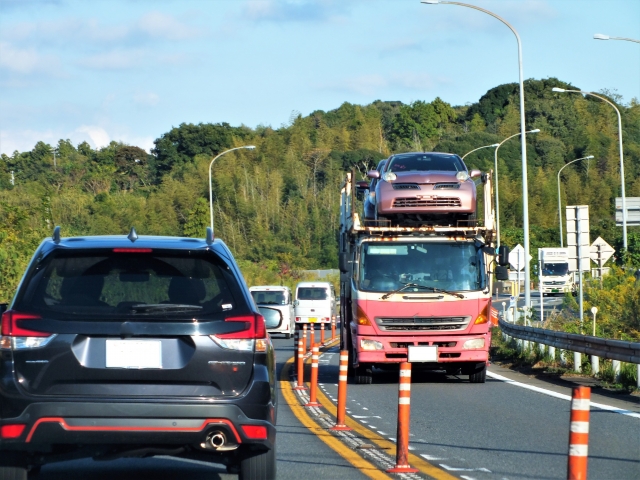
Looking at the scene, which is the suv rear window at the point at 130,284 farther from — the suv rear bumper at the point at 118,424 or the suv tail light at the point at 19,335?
the suv rear bumper at the point at 118,424

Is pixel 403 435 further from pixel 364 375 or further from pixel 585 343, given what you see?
pixel 585 343

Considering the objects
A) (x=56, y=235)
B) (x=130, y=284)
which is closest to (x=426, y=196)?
(x=56, y=235)

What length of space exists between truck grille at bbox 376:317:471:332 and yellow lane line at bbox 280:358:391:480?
1.85 metres

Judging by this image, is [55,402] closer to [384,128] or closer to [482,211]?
[482,211]

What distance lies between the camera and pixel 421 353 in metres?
18.1

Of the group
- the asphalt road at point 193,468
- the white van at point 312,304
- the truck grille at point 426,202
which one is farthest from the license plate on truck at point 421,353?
the white van at point 312,304

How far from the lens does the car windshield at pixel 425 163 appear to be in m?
20.4

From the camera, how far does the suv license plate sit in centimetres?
662

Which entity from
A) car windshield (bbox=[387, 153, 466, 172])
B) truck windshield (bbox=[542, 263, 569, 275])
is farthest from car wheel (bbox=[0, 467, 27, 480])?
truck windshield (bbox=[542, 263, 569, 275])

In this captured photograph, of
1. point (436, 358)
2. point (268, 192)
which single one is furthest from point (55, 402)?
point (268, 192)

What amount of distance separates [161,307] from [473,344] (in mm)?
12029

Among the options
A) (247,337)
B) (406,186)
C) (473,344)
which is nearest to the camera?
(247,337)

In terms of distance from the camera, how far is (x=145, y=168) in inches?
4705

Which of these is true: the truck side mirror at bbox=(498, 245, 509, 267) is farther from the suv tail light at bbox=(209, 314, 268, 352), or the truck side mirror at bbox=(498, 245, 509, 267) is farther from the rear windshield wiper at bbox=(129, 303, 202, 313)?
the rear windshield wiper at bbox=(129, 303, 202, 313)
